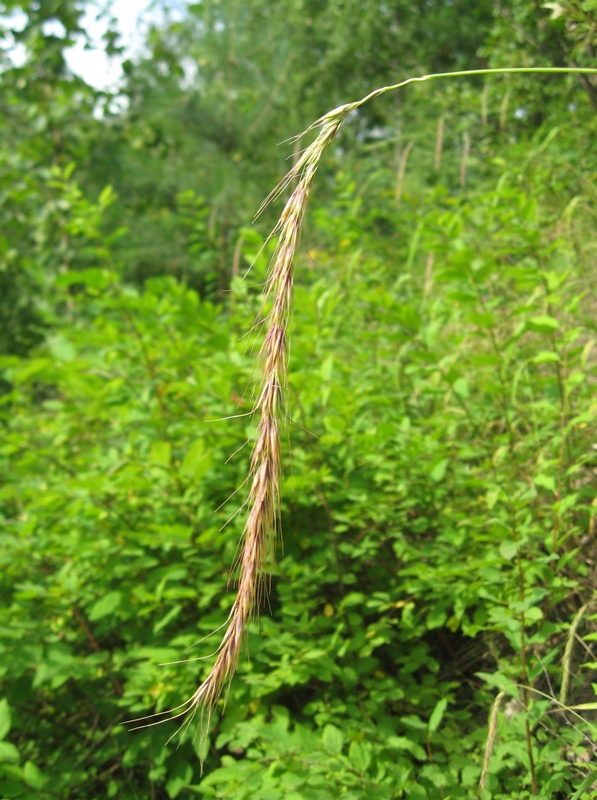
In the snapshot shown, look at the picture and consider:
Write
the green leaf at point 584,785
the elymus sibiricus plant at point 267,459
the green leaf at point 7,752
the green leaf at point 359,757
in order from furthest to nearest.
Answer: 1. the green leaf at point 7,752
2. the green leaf at point 359,757
3. the green leaf at point 584,785
4. the elymus sibiricus plant at point 267,459

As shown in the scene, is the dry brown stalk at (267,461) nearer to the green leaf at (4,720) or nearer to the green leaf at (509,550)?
the green leaf at (509,550)

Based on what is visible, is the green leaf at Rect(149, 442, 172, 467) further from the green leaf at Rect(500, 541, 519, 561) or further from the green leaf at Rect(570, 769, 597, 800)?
the green leaf at Rect(570, 769, 597, 800)

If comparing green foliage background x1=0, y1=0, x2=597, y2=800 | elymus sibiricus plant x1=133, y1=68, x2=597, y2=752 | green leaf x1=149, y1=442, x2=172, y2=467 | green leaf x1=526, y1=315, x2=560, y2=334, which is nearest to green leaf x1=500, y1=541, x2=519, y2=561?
green foliage background x1=0, y1=0, x2=597, y2=800

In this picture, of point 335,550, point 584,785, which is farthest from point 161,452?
point 584,785

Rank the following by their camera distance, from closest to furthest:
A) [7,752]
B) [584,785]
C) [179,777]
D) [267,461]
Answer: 1. [267,461]
2. [584,785]
3. [7,752]
4. [179,777]

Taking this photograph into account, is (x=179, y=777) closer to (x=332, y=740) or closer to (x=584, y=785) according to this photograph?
(x=332, y=740)

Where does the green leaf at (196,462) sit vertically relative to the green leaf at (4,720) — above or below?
above

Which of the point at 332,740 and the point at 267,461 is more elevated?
the point at 267,461

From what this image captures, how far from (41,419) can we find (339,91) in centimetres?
1302

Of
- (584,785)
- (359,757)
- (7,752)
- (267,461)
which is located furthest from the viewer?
(7,752)

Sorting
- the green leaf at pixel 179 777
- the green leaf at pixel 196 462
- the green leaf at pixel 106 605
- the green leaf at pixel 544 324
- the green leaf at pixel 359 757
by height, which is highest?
the green leaf at pixel 544 324

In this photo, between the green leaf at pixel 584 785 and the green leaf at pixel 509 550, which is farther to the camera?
the green leaf at pixel 509 550

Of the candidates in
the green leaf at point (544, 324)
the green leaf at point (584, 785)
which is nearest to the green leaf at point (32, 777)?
the green leaf at point (584, 785)

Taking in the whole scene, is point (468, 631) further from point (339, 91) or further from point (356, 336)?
point (339, 91)
